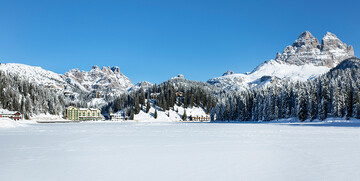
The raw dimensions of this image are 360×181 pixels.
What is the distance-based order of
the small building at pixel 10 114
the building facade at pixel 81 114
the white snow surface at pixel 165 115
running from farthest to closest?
1. the building facade at pixel 81 114
2. the white snow surface at pixel 165 115
3. the small building at pixel 10 114

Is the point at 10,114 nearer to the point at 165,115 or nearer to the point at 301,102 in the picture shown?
the point at 165,115

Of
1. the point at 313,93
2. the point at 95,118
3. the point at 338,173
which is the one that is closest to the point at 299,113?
the point at 313,93

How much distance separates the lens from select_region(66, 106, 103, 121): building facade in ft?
591

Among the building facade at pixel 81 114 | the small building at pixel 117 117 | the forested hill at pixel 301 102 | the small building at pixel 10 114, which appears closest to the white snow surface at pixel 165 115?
the small building at pixel 117 117

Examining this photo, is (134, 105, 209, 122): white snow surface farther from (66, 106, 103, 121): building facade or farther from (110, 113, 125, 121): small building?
(66, 106, 103, 121): building facade

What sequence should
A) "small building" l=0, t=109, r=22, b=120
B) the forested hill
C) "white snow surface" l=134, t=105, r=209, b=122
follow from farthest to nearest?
"white snow surface" l=134, t=105, r=209, b=122 < "small building" l=0, t=109, r=22, b=120 < the forested hill

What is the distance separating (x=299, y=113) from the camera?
9131 cm

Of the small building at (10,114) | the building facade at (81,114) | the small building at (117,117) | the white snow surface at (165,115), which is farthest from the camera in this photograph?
the building facade at (81,114)

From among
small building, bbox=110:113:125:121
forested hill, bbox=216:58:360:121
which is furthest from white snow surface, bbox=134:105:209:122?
forested hill, bbox=216:58:360:121

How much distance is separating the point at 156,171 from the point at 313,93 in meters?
90.3

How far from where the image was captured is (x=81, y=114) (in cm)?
18375

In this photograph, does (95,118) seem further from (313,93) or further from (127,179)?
(127,179)

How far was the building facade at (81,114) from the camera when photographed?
591 ft

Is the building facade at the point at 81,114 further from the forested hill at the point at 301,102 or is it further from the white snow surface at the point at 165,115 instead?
the forested hill at the point at 301,102
